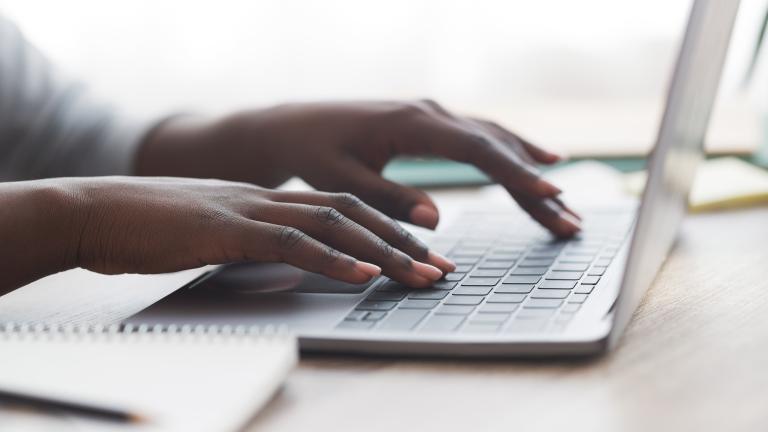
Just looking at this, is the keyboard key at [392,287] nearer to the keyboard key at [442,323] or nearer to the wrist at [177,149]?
the keyboard key at [442,323]

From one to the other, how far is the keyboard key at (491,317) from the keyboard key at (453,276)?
0.30ft

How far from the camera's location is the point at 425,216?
780mm

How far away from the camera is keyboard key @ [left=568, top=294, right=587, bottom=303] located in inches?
22.7

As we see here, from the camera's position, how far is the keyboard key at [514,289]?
612mm

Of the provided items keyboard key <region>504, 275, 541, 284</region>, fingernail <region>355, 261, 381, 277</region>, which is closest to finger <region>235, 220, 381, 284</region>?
fingernail <region>355, 261, 381, 277</region>

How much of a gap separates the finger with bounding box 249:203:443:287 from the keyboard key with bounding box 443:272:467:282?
2cm

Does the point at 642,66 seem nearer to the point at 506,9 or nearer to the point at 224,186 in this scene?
the point at 506,9

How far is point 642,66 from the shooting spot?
4.38 feet

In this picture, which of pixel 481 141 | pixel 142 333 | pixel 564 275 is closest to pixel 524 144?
pixel 481 141

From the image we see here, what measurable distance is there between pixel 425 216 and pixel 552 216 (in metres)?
0.11

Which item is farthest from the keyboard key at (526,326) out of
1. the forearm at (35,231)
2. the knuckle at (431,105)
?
the knuckle at (431,105)

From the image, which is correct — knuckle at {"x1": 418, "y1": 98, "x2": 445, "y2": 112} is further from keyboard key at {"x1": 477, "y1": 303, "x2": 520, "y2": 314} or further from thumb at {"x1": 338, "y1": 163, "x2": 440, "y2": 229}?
keyboard key at {"x1": 477, "y1": 303, "x2": 520, "y2": 314}

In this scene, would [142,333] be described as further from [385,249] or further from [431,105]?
[431,105]

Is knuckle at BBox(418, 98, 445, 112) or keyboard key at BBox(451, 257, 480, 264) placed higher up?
knuckle at BBox(418, 98, 445, 112)
